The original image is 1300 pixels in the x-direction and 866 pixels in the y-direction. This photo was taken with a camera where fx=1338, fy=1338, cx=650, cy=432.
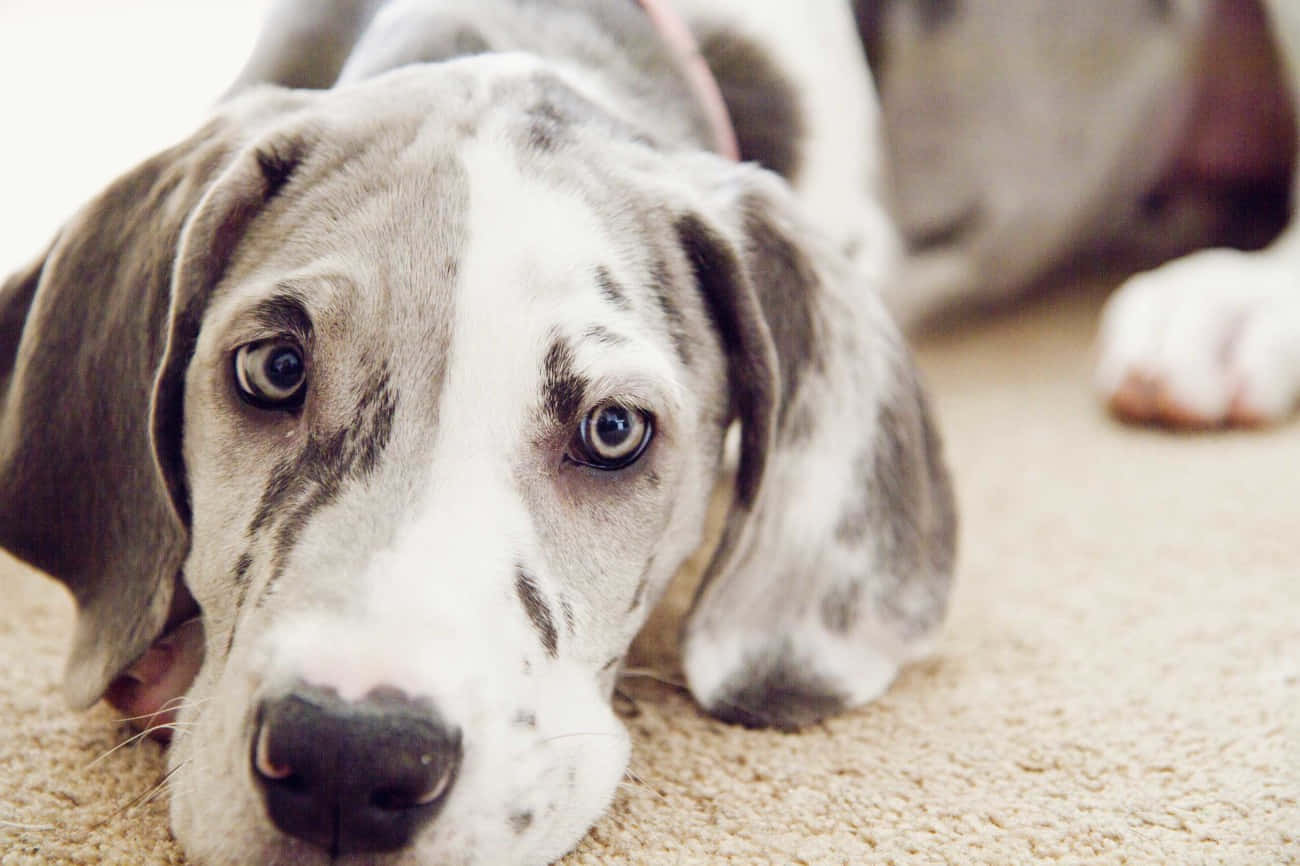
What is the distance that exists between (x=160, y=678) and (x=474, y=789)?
57 centimetres

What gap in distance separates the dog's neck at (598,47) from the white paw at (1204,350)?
1.13 meters

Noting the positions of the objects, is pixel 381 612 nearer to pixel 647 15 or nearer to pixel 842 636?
pixel 842 636

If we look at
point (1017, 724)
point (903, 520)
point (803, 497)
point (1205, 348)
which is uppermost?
point (803, 497)

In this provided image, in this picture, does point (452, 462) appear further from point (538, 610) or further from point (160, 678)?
point (160, 678)

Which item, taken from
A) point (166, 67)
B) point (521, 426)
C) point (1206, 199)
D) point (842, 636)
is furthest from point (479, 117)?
point (1206, 199)

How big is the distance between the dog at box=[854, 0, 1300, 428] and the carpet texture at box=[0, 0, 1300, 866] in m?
0.31

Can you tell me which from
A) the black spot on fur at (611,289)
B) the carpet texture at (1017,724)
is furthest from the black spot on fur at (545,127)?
the carpet texture at (1017,724)

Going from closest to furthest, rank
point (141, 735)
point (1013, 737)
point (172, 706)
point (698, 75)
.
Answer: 1. point (141, 735)
2. point (172, 706)
3. point (1013, 737)
4. point (698, 75)

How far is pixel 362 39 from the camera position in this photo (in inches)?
84.4

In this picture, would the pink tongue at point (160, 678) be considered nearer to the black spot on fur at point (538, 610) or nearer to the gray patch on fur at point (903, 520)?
the black spot on fur at point (538, 610)

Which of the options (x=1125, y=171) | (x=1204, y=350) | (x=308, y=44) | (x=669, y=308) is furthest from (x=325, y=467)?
(x=1125, y=171)

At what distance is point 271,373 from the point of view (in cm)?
153

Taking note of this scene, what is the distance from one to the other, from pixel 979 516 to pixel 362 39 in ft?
4.48

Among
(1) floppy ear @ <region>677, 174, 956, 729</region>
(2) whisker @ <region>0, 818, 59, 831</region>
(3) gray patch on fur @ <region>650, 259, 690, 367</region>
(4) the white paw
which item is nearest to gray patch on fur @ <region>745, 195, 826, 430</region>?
(1) floppy ear @ <region>677, 174, 956, 729</region>
